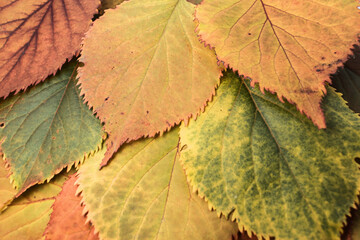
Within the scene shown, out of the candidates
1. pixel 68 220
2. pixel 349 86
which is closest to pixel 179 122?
pixel 68 220

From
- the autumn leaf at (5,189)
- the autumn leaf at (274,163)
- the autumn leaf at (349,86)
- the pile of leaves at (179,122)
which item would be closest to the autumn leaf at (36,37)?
the pile of leaves at (179,122)

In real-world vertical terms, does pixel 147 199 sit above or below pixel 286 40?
below

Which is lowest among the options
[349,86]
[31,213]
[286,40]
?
[31,213]

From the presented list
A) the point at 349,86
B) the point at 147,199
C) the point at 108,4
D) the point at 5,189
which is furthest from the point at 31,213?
the point at 349,86

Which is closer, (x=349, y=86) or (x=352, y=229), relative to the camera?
(x=352, y=229)

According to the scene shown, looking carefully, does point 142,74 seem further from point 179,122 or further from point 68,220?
point 68,220

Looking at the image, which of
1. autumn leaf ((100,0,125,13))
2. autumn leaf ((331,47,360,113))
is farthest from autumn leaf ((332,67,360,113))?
autumn leaf ((100,0,125,13))

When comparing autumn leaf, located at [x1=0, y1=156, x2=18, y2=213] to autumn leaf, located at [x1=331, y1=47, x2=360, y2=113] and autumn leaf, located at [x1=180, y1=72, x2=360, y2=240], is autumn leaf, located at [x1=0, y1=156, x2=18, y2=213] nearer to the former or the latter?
autumn leaf, located at [x1=180, y1=72, x2=360, y2=240]
